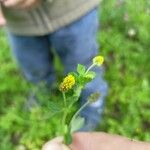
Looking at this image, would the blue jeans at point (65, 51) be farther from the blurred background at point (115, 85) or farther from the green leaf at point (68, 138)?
the green leaf at point (68, 138)

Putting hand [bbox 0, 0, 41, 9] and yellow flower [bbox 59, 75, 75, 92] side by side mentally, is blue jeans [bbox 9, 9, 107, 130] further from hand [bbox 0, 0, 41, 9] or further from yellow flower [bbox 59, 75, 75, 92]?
yellow flower [bbox 59, 75, 75, 92]

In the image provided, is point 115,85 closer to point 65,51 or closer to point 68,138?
point 65,51

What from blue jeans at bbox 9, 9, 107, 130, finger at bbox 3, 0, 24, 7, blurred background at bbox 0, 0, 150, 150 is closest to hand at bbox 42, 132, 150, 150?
finger at bbox 3, 0, 24, 7

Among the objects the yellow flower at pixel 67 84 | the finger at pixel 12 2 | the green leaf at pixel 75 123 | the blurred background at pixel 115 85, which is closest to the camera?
the yellow flower at pixel 67 84

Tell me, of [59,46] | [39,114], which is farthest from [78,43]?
[39,114]

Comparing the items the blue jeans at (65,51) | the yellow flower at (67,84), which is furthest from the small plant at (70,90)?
the blue jeans at (65,51)
